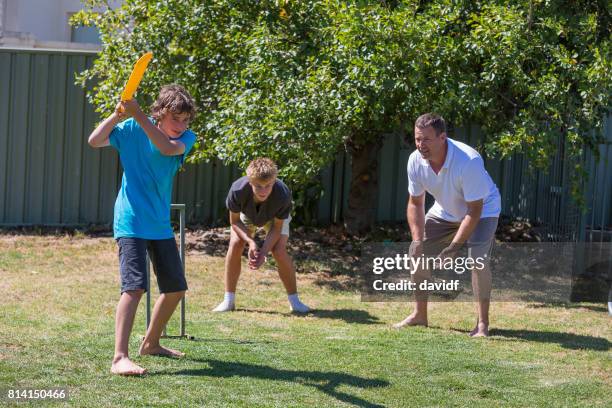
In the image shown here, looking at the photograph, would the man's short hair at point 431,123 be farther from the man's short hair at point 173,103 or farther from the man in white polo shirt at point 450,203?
the man's short hair at point 173,103

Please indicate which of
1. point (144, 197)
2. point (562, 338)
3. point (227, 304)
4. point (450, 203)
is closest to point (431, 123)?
point (450, 203)

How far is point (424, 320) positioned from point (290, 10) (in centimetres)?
406

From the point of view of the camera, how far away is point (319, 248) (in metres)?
11.2

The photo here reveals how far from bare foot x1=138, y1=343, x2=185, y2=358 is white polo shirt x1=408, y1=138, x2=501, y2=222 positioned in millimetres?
2362

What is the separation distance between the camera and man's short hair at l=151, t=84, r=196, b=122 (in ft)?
17.8

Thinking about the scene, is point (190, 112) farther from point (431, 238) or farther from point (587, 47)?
point (587, 47)

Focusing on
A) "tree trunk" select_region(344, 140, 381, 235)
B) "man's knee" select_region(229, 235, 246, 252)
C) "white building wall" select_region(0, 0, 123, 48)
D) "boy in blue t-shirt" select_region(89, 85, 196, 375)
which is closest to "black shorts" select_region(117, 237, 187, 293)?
"boy in blue t-shirt" select_region(89, 85, 196, 375)

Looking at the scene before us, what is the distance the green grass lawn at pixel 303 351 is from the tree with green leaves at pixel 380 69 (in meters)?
1.60

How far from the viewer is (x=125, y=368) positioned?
5.28 metres

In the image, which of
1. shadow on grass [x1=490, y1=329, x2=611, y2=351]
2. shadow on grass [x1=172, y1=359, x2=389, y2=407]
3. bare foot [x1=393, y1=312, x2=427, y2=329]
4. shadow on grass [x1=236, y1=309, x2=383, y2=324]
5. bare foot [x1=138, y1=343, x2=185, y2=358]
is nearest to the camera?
shadow on grass [x1=172, y1=359, x2=389, y2=407]

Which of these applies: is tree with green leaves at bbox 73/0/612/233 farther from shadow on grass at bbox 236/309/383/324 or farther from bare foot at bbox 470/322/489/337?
bare foot at bbox 470/322/489/337

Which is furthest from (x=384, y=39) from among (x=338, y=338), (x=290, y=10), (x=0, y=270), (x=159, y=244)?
(x=0, y=270)

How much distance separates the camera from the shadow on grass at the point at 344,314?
7.75 metres

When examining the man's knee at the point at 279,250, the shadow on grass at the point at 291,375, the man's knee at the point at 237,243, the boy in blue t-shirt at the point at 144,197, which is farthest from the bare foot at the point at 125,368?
the man's knee at the point at 279,250
